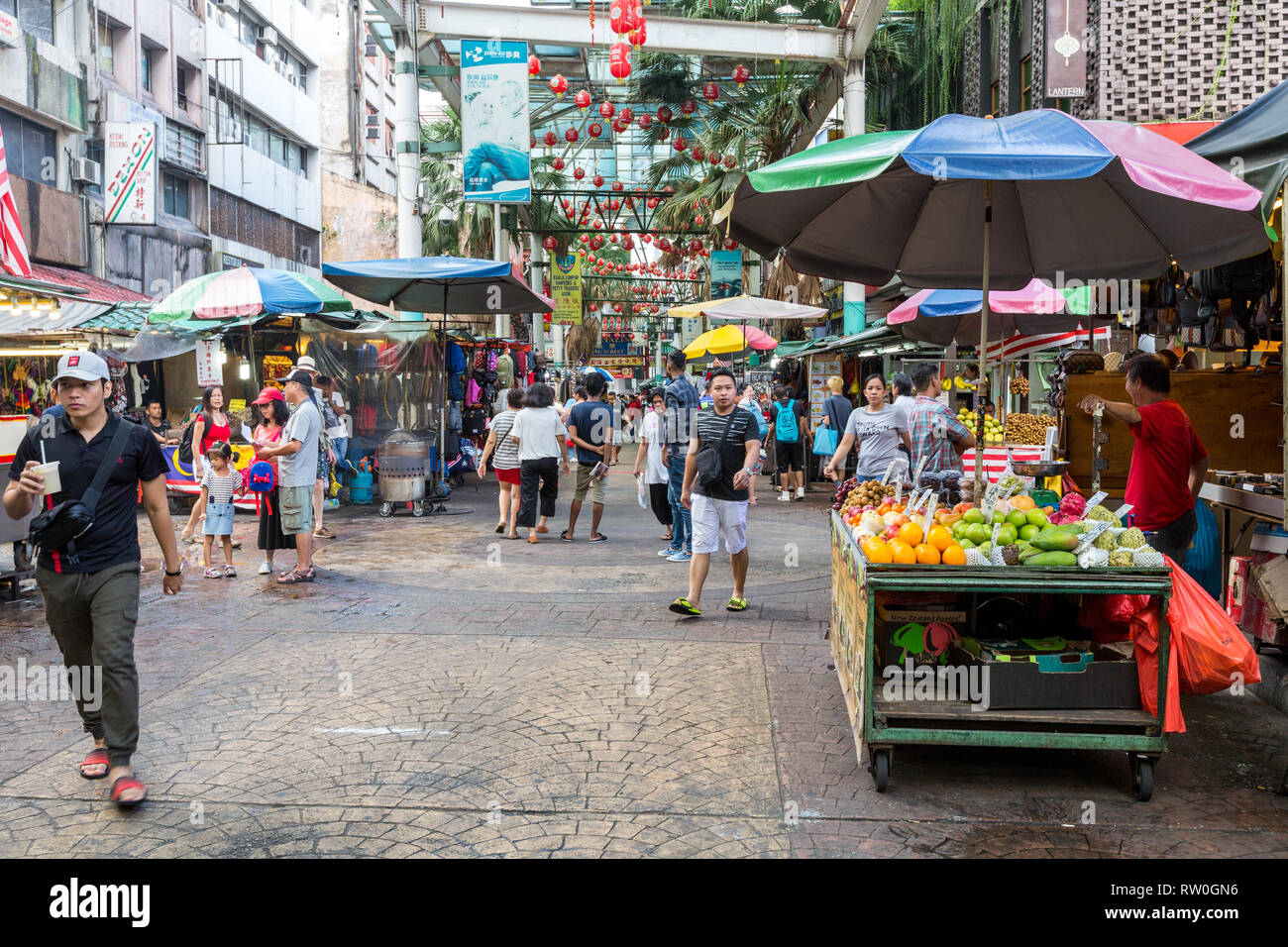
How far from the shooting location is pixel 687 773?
4.88m

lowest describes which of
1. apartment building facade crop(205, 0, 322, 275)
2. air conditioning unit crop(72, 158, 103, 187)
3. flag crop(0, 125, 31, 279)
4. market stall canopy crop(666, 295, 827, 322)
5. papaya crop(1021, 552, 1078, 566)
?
papaya crop(1021, 552, 1078, 566)

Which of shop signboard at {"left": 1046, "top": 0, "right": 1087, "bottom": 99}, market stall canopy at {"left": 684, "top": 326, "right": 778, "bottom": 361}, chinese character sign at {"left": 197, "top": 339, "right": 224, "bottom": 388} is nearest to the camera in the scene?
shop signboard at {"left": 1046, "top": 0, "right": 1087, "bottom": 99}

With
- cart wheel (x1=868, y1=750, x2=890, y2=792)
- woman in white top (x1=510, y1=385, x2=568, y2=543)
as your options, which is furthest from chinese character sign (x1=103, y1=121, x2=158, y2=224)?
cart wheel (x1=868, y1=750, x2=890, y2=792)

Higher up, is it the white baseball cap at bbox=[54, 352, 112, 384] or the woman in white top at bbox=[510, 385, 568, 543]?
the white baseball cap at bbox=[54, 352, 112, 384]

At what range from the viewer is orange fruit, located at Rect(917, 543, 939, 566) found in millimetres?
4738

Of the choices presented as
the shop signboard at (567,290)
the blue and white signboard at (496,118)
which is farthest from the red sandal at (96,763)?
the shop signboard at (567,290)

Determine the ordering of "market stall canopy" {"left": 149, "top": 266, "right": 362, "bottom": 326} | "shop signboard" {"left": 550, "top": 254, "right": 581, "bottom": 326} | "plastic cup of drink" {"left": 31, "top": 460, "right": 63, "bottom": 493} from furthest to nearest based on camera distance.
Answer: "shop signboard" {"left": 550, "top": 254, "right": 581, "bottom": 326}
"market stall canopy" {"left": 149, "top": 266, "right": 362, "bottom": 326}
"plastic cup of drink" {"left": 31, "top": 460, "right": 63, "bottom": 493}

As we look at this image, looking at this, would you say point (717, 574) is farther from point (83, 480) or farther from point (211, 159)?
point (211, 159)

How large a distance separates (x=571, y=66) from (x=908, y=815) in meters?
24.0

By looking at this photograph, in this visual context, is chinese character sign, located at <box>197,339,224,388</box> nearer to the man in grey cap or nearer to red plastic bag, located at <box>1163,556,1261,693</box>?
the man in grey cap

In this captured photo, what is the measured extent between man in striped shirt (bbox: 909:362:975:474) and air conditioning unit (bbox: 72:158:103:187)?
62.2ft

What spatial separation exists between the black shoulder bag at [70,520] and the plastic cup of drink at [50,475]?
88mm
